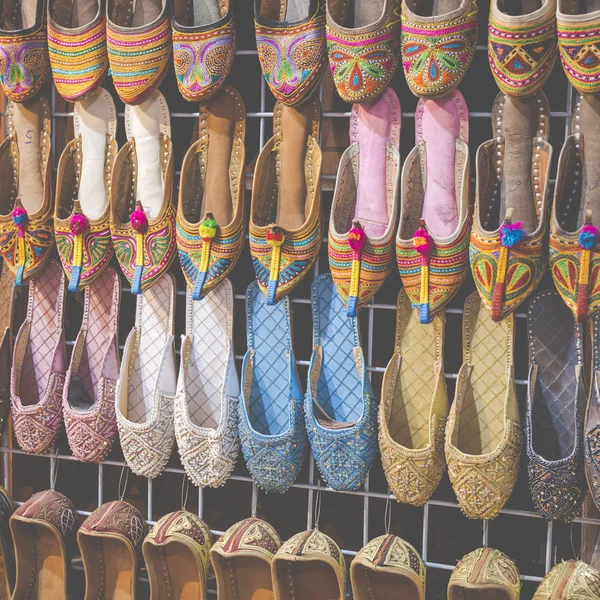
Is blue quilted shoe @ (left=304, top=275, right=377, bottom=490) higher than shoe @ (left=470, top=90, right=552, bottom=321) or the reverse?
the reverse

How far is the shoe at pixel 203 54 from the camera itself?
7.46 feet

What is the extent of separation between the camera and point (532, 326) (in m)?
2.24

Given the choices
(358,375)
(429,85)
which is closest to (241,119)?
(429,85)

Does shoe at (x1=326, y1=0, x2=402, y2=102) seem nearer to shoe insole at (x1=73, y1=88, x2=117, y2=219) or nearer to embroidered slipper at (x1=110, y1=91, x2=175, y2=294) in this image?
embroidered slipper at (x1=110, y1=91, x2=175, y2=294)

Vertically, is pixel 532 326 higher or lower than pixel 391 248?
lower

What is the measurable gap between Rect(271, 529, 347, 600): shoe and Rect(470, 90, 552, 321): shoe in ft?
2.42

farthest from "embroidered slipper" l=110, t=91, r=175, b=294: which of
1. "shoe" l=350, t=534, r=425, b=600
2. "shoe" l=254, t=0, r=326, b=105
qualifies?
"shoe" l=350, t=534, r=425, b=600

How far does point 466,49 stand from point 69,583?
1.77m

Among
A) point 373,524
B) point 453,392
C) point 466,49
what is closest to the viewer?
point 466,49

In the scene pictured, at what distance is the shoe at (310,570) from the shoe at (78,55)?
130 centimetres

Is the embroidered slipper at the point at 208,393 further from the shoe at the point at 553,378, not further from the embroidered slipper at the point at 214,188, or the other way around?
the shoe at the point at 553,378

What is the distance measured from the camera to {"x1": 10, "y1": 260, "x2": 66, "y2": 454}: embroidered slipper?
2512mm

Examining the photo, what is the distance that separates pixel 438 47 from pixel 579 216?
50 cm

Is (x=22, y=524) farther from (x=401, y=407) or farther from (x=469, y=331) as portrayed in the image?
(x=469, y=331)
